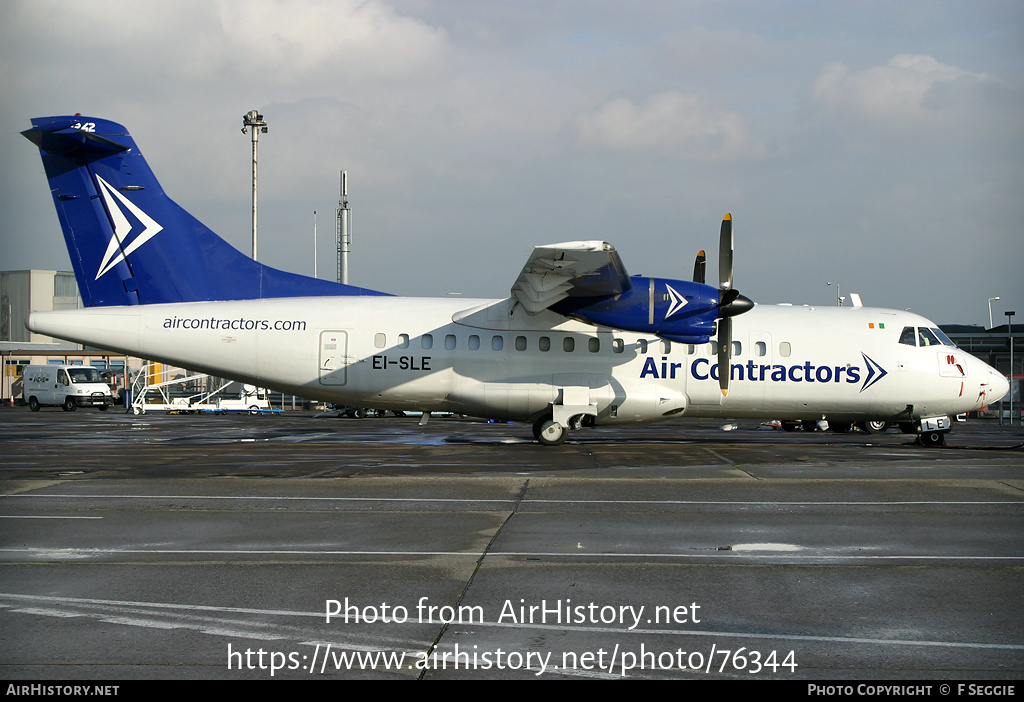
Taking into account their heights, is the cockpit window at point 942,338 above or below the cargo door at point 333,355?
above

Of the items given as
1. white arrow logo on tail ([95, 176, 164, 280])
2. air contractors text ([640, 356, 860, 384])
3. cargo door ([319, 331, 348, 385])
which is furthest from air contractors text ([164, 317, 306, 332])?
air contractors text ([640, 356, 860, 384])

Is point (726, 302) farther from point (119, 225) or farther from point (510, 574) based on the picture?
point (119, 225)

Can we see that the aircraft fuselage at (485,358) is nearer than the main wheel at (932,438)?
Yes

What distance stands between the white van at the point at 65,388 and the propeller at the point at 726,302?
41.6 meters

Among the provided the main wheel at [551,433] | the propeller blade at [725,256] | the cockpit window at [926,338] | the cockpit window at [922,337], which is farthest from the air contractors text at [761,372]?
the main wheel at [551,433]

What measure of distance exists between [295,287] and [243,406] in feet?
83.2

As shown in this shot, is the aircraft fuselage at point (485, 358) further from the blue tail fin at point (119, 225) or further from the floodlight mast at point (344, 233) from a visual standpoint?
the floodlight mast at point (344, 233)

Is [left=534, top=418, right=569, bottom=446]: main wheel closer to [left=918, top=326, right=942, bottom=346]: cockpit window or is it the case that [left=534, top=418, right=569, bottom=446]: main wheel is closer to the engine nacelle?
the engine nacelle

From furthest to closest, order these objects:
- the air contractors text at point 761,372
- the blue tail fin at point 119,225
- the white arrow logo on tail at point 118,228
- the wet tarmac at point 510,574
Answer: the air contractors text at point 761,372, the white arrow logo on tail at point 118,228, the blue tail fin at point 119,225, the wet tarmac at point 510,574

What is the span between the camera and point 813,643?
5.06 m

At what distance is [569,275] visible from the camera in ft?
58.8

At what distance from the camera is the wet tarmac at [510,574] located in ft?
15.8

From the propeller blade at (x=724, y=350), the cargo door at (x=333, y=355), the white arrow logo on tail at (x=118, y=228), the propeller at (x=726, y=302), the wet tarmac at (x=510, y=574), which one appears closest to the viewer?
the wet tarmac at (x=510, y=574)

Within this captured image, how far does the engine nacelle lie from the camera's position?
1878cm
